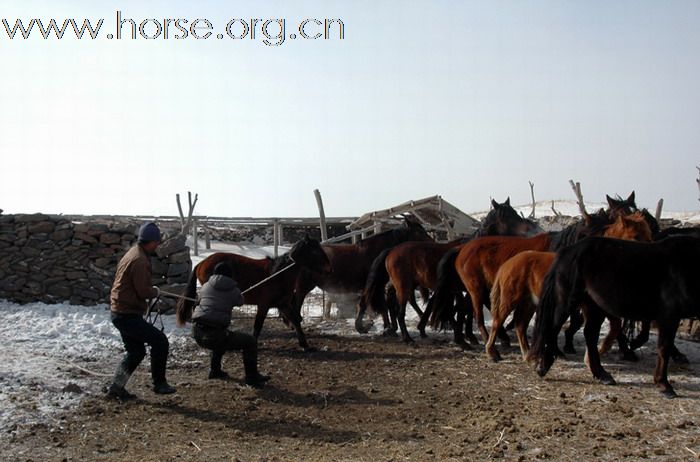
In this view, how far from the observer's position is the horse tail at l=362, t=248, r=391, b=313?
38.8 feet

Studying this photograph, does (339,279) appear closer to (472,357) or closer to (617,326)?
(472,357)

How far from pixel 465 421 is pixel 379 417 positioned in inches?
33.7

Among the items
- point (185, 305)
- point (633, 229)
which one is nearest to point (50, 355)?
point (185, 305)

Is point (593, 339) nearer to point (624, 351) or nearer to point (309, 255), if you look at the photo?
point (624, 351)

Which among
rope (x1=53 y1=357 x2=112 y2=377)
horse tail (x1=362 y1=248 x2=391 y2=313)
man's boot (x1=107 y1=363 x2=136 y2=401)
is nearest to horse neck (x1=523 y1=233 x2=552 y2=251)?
horse tail (x1=362 y1=248 x2=391 y2=313)

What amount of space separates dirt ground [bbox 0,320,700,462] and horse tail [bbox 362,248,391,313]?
2.98 metres

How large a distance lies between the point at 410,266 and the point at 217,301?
4573 mm

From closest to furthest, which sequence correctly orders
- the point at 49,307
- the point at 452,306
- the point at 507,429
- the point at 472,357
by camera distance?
the point at 507,429 < the point at 472,357 < the point at 452,306 < the point at 49,307

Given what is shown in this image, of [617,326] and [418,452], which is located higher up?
[617,326]

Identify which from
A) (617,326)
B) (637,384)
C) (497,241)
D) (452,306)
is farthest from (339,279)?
(637,384)

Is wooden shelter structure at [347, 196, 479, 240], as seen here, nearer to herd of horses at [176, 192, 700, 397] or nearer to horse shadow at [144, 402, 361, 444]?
herd of horses at [176, 192, 700, 397]

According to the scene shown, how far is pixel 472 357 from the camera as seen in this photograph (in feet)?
30.7

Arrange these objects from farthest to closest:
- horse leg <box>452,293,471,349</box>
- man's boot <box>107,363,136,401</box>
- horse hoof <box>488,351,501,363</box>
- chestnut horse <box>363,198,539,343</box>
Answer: chestnut horse <box>363,198,539,343</box>, horse leg <box>452,293,471,349</box>, horse hoof <box>488,351,501,363</box>, man's boot <box>107,363,136,401</box>

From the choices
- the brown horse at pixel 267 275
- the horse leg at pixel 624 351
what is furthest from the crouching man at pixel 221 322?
the horse leg at pixel 624 351
